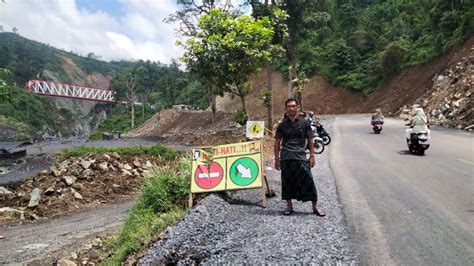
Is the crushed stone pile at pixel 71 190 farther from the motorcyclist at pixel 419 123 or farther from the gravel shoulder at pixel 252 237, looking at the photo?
the motorcyclist at pixel 419 123

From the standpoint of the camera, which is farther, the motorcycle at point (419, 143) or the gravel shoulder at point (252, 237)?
the motorcycle at point (419, 143)

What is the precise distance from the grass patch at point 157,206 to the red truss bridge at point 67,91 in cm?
9354

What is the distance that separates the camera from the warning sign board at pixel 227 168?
7406 mm

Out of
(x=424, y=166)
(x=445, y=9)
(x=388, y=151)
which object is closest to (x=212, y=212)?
(x=424, y=166)

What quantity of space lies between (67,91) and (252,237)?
122509 millimetres

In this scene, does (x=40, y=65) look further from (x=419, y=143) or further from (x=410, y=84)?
(x=419, y=143)

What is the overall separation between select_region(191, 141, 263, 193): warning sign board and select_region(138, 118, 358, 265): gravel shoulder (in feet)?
1.12

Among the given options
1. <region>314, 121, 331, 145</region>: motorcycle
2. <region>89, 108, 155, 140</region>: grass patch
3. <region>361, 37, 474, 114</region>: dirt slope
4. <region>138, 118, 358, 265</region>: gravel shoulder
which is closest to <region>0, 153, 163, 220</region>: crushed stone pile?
<region>314, 121, 331, 145</region>: motorcycle

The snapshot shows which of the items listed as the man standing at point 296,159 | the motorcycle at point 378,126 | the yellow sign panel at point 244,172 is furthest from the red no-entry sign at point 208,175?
the motorcycle at point 378,126

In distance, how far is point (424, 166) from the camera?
11.2 m

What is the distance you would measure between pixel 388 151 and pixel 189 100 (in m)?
60.7

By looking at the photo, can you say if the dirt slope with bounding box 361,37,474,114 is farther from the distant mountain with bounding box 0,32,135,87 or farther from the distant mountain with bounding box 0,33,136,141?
the distant mountain with bounding box 0,32,135,87

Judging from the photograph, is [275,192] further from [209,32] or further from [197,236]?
[209,32]

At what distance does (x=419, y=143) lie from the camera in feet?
43.8
